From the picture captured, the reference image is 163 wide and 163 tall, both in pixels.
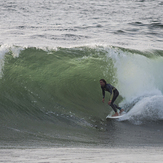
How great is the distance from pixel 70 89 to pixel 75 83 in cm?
37

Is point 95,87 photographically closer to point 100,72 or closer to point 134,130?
point 100,72

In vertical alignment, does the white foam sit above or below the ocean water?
above

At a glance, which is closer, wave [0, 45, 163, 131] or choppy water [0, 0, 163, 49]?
wave [0, 45, 163, 131]

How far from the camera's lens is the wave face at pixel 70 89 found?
6.00 meters

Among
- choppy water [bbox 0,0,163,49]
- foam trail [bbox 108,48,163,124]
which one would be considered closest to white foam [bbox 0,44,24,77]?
choppy water [bbox 0,0,163,49]

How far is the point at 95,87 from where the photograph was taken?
8.49 meters

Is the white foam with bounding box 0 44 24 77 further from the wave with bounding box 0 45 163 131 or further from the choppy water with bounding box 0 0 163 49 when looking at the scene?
the choppy water with bounding box 0 0 163 49

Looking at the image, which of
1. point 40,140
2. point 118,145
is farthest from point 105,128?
point 40,140

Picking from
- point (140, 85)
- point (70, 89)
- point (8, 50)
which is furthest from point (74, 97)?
point (8, 50)

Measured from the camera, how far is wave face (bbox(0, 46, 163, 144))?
19.7 feet

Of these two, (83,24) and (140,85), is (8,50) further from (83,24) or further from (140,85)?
(83,24)

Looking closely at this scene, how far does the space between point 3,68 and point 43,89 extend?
1605 mm

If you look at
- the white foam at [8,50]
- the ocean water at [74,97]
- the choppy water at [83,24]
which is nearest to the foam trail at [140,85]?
the ocean water at [74,97]

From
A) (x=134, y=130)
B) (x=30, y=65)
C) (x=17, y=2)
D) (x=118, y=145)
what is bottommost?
(x=134, y=130)
